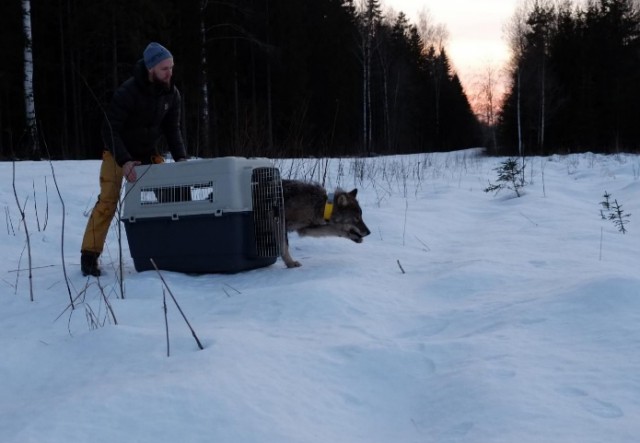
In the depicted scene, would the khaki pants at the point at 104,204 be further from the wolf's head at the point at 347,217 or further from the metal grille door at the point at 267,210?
the wolf's head at the point at 347,217

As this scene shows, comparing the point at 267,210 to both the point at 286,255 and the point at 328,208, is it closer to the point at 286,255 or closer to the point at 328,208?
the point at 286,255

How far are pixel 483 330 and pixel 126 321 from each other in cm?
205

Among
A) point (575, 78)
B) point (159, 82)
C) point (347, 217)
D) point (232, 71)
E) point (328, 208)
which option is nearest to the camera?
point (159, 82)

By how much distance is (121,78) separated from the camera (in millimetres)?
20781

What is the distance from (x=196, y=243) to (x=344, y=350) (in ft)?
7.26

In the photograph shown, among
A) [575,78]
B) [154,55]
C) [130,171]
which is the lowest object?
[130,171]

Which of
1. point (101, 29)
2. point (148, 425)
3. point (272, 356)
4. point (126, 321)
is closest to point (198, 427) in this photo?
point (148, 425)

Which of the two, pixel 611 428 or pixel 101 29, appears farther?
pixel 101 29

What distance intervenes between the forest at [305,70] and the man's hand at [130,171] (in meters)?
11.4

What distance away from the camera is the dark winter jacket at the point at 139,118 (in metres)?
4.61

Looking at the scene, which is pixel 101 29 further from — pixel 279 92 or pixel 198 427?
pixel 198 427

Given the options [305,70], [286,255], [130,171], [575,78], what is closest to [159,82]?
[130,171]

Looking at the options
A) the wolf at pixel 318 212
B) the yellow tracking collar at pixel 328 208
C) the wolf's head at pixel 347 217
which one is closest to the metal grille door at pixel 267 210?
the wolf at pixel 318 212

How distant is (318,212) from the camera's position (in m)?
5.34
